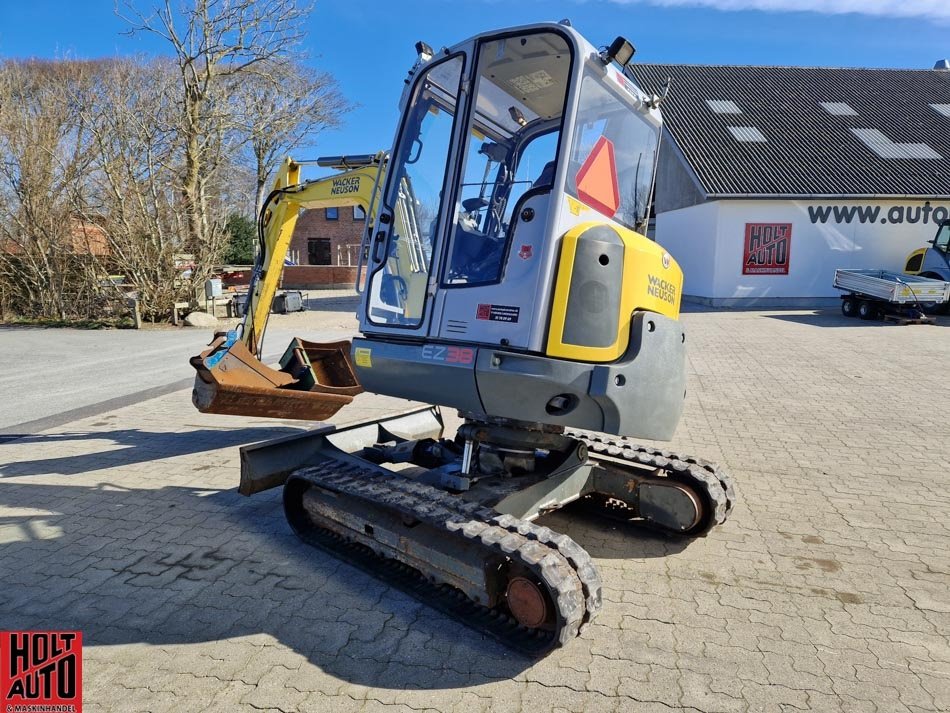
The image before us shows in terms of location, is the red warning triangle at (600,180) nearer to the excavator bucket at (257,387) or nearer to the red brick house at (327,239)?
the excavator bucket at (257,387)

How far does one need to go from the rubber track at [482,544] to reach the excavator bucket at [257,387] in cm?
121

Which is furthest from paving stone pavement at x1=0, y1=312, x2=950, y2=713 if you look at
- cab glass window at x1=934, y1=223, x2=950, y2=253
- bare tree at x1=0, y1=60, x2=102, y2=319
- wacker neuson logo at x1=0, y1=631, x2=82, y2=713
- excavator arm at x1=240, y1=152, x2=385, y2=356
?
cab glass window at x1=934, y1=223, x2=950, y2=253

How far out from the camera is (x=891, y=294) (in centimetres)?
→ 1539

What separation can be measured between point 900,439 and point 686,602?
4216 mm

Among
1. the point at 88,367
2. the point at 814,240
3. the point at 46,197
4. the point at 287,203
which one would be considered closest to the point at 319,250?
the point at 46,197

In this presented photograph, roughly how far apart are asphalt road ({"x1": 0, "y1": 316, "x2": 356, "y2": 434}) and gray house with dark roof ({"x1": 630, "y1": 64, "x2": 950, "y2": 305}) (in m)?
12.8

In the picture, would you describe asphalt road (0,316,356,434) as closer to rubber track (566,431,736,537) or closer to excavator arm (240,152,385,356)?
excavator arm (240,152,385,356)

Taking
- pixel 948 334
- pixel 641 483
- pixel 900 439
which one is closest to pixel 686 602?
pixel 641 483

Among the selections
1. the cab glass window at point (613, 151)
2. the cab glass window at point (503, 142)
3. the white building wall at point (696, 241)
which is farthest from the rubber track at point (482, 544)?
the white building wall at point (696, 241)

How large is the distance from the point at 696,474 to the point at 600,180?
190 cm

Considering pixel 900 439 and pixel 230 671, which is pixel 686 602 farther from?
pixel 900 439

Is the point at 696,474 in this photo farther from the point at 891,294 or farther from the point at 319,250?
the point at 319,250

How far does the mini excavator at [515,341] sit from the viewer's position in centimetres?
309

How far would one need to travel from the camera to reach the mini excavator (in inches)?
121
